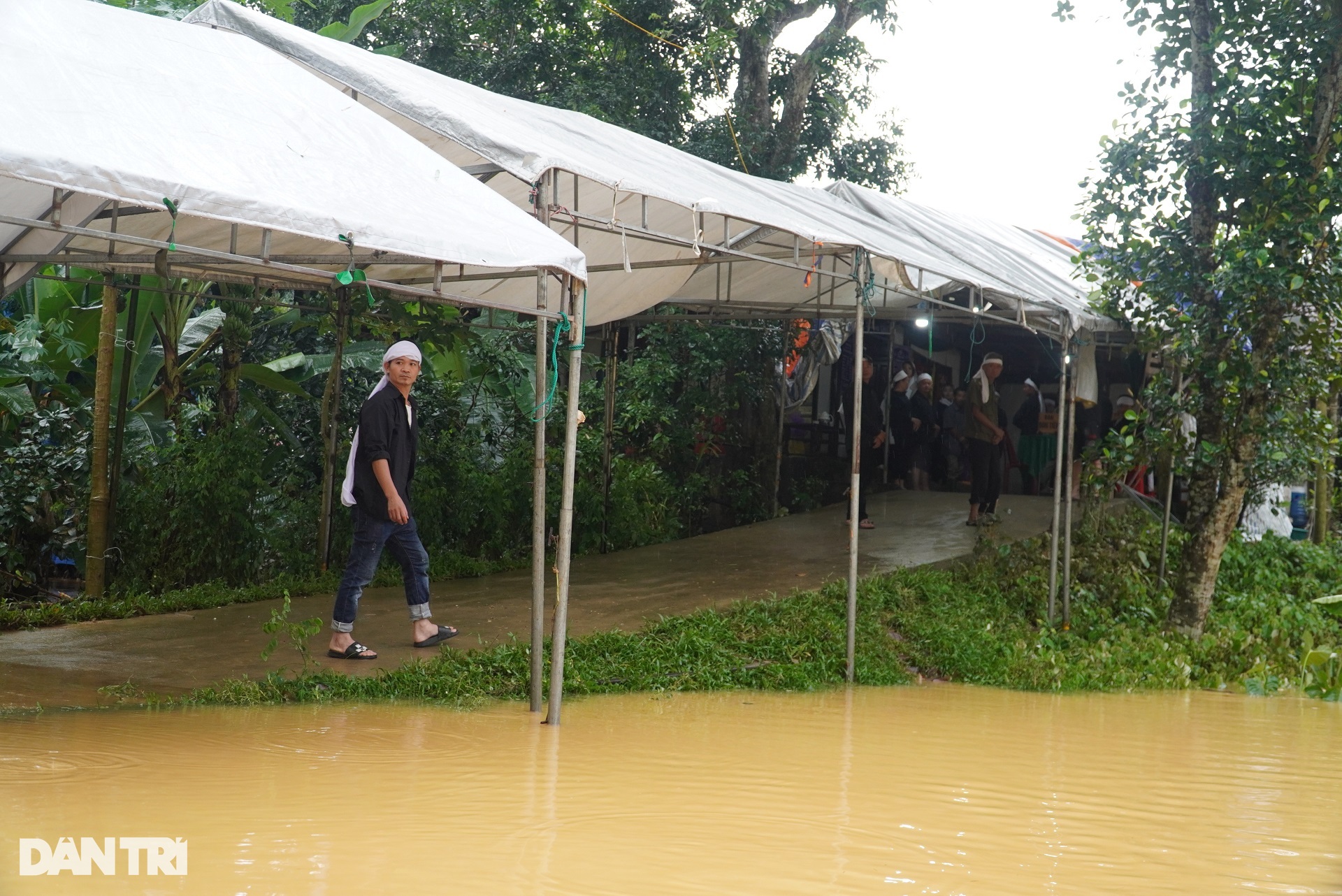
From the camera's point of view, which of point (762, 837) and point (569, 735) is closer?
point (762, 837)

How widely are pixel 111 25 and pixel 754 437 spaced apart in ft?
33.6

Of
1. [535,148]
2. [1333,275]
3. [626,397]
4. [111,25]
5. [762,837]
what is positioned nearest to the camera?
[762,837]

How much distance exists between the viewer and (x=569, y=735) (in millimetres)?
6051

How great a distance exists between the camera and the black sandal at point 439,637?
7.60 metres

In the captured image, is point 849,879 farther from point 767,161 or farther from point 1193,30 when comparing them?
point 767,161

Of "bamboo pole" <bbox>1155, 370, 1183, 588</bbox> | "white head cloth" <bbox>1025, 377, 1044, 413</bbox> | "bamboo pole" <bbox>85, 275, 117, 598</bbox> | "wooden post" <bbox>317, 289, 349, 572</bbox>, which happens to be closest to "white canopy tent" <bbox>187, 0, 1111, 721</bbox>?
"bamboo pole" <bbox>1155, 370, 1183, 588</bbox>

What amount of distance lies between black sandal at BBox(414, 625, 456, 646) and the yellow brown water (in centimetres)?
114

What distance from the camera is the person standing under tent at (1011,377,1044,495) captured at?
15359 millimetres

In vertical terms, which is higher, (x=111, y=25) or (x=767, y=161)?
(x=767, y=161)

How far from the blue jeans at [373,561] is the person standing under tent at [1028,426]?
9.97 meters

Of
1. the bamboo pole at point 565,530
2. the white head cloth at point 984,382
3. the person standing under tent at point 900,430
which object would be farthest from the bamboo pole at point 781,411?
the bamboo pole at point 565,530

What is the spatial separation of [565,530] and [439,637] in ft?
6.05

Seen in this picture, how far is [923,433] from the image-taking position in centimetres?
1552

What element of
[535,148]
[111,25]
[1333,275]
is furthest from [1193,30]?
[111,25]
